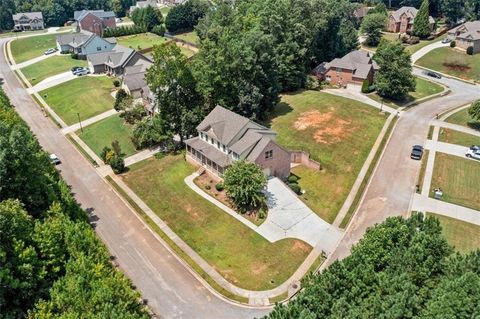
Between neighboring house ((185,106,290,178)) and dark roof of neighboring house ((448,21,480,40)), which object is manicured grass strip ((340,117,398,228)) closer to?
neighboring house ((185,106,290,178))

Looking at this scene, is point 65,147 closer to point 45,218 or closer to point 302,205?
point 45,218

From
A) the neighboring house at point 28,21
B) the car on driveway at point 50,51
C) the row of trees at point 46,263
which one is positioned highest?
the row of trees at point 46,263

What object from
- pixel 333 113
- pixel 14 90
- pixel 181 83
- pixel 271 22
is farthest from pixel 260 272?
pixel 14 90

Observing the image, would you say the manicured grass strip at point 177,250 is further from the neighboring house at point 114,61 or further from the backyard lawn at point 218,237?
the neighboring house at point 114,61

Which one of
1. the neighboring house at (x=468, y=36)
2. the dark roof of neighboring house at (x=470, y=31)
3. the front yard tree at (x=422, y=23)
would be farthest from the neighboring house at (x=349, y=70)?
the front yard tree at (x=422, y=23)

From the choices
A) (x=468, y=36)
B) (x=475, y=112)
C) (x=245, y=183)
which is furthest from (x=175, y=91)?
(x=468, y=36)

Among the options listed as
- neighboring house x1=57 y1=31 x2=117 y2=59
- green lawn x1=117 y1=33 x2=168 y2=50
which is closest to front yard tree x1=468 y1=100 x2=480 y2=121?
neighboring house x1=57 y1=31 x2=117 y2=59
